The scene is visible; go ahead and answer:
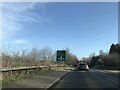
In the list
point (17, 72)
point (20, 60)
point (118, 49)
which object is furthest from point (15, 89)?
point (118, 49)

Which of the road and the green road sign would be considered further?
the green road sign

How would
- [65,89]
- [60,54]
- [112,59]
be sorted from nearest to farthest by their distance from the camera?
1. [65,89]
2. [60,54]
3. [112,59]

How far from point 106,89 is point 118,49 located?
83067 millimetres

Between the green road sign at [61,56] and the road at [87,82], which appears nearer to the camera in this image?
the road at [87,82]

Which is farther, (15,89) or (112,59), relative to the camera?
(112,59)

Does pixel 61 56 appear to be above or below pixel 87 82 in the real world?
above

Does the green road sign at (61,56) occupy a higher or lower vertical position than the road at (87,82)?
higher

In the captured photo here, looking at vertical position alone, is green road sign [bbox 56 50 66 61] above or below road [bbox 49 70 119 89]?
above

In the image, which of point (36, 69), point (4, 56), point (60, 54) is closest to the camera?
point (4, 56)

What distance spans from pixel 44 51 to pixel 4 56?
6833 cm

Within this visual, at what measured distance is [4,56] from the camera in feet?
88.3

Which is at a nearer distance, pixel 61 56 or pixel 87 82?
pixel 87 82

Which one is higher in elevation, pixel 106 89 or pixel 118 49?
pixel 118 49

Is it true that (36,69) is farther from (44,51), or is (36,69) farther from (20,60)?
(44,51)
